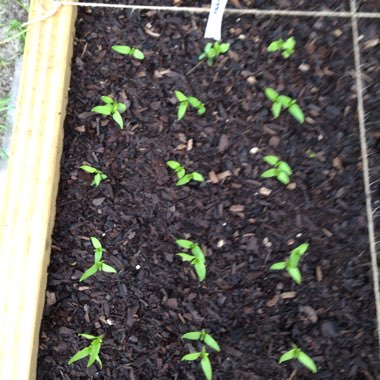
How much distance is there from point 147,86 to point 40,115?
0.29m

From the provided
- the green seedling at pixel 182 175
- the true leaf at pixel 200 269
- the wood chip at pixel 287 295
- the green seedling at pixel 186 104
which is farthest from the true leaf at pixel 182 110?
the wood chip at pixel 287 295

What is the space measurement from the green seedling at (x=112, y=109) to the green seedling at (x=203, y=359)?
0.58 metres

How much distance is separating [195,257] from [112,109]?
44cm

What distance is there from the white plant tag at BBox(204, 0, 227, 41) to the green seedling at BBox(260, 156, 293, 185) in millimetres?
346

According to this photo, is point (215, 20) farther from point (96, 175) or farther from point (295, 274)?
point (295, 274)

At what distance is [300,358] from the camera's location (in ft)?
3.54

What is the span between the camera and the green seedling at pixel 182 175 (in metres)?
1.22

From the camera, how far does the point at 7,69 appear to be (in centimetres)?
145

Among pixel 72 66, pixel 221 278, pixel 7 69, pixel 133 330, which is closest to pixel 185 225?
pixel 221 278

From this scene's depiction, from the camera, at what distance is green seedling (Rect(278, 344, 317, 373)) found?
1075 millimetres

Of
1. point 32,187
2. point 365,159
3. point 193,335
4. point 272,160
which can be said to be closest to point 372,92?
point 365,159

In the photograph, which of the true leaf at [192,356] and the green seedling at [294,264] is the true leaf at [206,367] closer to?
the true leaf at [192,356]

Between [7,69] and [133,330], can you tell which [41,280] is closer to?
[133,330]

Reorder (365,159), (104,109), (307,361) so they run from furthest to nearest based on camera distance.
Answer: (104,109) < (365,159) < (307,361)
